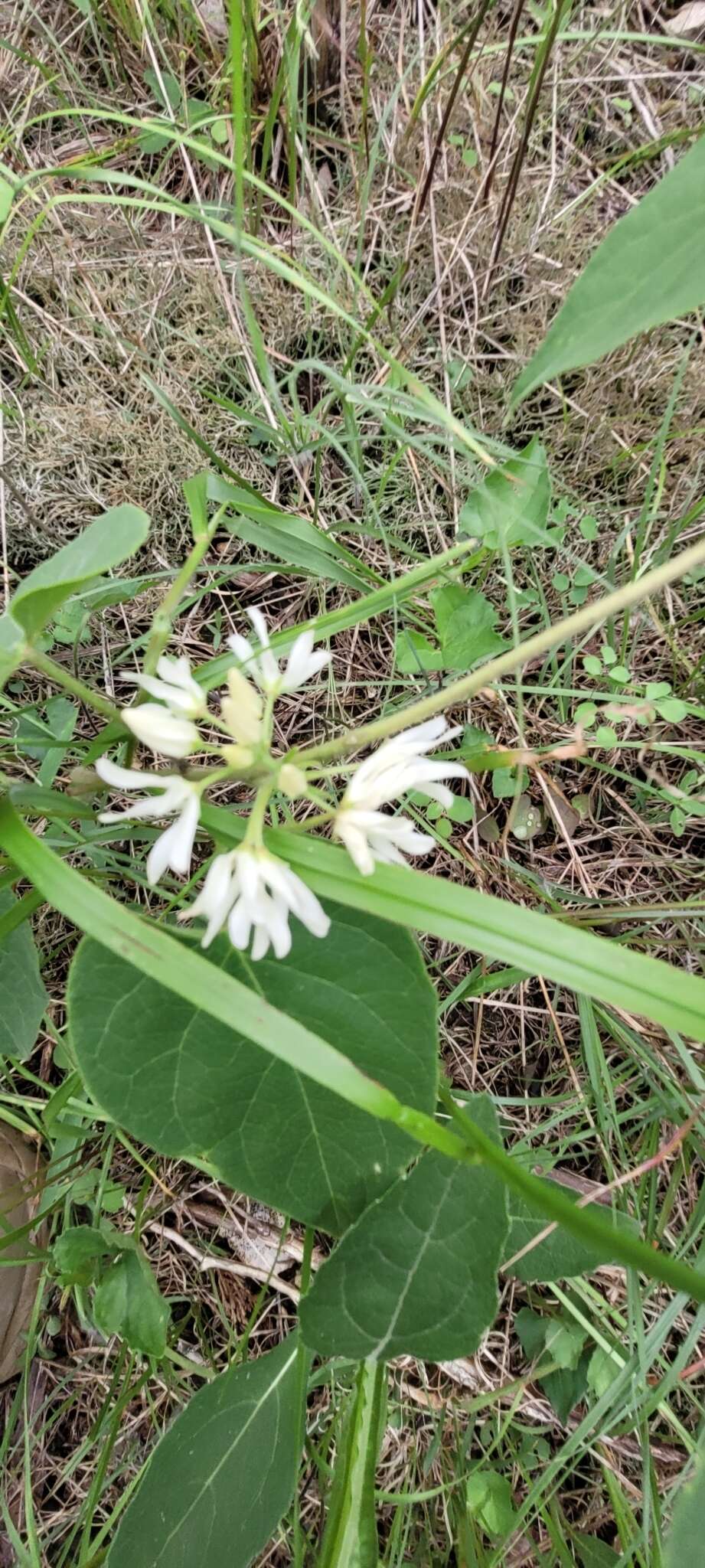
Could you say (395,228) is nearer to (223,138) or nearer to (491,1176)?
(223,138)

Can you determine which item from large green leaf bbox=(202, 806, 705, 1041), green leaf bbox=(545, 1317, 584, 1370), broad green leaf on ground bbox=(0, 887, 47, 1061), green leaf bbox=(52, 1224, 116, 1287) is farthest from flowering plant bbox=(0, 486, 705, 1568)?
green leaf bbox=(545, 1317, 584, 1370)

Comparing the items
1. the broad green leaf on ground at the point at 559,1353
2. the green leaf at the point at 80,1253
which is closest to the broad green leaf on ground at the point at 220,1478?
the green leaf at the point at 80,1253

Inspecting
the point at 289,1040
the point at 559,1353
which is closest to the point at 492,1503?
the point at 559,1353

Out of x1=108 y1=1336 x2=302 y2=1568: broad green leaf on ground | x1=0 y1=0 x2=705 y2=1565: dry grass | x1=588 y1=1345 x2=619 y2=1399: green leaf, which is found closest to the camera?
x1=108 y1=1336 x2=302 y2=1568: broad green leaf on ground

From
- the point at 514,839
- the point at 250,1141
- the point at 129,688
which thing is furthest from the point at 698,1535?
the point at 129,688

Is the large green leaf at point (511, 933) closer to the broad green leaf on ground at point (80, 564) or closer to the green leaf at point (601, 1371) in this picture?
the broad green leaf on ground at point (80, 564)

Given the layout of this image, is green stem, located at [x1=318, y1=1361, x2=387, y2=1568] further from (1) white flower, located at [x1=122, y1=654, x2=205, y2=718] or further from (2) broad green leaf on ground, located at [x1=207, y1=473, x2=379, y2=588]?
(2) broad green leaf on ground, located at [x1=207, y1=473, x2=379, y2=588]

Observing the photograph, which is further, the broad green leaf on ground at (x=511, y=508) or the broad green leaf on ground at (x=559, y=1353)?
the broad green leaf on ground at (x=559, y=1353)
